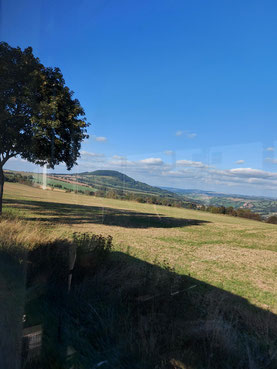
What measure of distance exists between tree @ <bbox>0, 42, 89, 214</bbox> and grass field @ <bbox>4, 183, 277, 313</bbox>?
1430 mm

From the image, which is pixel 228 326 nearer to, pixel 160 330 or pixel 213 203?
A: pixel 160 330

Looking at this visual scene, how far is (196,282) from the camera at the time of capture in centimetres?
423

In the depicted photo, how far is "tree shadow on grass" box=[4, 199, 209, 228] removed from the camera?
648 cm

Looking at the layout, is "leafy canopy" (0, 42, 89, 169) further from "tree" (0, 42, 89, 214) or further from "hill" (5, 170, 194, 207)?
"hill" (5, 170, 194, 207)

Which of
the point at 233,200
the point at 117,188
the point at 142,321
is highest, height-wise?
the point at 117,188

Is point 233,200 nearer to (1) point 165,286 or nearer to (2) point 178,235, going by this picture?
(1) point 165,286

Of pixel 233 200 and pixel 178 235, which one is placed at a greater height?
pixel 233 200

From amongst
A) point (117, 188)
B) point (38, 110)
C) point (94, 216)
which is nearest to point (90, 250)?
point (117, 188)

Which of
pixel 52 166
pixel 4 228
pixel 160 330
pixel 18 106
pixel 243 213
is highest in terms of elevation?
pixel 18 106

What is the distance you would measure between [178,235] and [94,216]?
8.92 feet

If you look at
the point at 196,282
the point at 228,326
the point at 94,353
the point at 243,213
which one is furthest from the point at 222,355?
the point at 243,213

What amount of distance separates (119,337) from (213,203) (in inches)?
114

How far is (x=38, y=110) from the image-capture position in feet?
23.1

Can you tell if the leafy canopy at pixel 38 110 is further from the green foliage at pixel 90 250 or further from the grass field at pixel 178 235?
the green foliage at pixel 90 250
